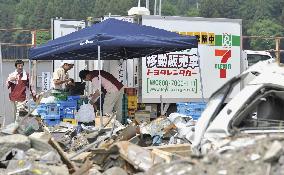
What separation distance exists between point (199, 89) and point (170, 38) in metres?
3.60

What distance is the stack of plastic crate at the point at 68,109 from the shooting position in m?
16.0

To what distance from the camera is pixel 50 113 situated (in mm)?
16094

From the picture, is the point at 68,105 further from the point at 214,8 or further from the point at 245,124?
the point at 214,8

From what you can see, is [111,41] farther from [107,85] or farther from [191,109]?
[191,109]

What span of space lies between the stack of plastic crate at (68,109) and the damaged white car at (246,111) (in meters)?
8.04

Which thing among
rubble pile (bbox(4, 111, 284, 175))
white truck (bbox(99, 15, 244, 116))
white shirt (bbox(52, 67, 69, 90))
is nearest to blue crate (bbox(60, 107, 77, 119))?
rubble pile (bbox(4, 111, 284, 175))

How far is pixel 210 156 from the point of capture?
6.66 metres

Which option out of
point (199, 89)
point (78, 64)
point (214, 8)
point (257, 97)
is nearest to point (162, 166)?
point (257, 97)

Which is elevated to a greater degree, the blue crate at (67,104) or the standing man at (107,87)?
the standing man at (107,87)

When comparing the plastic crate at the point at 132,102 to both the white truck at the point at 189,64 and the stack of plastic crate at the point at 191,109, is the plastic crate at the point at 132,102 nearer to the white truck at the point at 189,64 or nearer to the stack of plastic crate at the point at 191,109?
the white truck at the point at 189,64

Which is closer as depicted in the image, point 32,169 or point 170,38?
point 32,169

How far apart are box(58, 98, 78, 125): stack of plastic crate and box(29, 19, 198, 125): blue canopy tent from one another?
3.37ft

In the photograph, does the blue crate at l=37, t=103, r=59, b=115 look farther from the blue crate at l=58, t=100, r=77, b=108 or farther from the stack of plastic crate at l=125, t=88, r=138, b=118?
the stack of plastic crate at l=125, t=88, r=138, b=118

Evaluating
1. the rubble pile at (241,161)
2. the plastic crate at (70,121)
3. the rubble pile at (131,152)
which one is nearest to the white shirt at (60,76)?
the plastic crate at (70,121)
